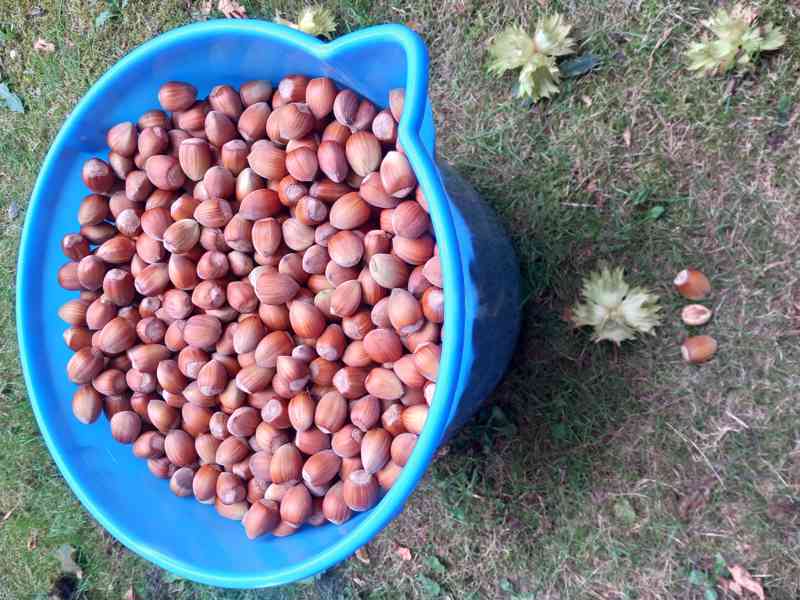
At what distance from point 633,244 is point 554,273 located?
198 millimetres

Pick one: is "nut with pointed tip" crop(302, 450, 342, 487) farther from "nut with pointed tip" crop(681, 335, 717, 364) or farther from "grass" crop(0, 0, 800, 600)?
"nut with pointed tip" crop(681, 335, 717, 364)

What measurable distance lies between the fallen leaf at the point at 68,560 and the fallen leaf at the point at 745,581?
1.89 meters

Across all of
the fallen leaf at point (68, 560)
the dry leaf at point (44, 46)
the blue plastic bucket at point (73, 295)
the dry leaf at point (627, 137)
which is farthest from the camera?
the dry leaf at point (44, 46)

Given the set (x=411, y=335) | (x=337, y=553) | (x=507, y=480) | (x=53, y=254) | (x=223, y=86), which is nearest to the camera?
(x=337, y=553)

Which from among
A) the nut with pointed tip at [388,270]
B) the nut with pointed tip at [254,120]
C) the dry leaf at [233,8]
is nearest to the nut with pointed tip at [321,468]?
the nut with pointed tip at [388,270]

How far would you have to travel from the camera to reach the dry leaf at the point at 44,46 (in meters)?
2.36

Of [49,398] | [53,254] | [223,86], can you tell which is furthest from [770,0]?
[49,398]

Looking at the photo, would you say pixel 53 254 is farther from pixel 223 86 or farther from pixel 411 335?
pixel 411 335

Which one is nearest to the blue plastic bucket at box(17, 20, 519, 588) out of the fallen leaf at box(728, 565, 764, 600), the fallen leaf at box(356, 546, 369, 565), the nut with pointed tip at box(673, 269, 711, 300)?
the nut with pointed tip at box(673, 269, 711, 300)

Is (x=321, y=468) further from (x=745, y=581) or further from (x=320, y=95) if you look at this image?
(x=745, y=581)

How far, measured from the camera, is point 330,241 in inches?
58.9

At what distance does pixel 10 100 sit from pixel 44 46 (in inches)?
8.8

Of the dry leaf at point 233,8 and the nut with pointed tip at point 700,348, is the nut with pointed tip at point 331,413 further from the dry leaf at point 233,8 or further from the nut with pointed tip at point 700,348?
the dry leaf at point 233,8

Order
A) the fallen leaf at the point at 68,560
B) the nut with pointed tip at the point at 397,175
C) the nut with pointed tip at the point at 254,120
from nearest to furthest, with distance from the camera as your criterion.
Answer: the nut with pointed tip at the point at 397,175 → the nut with pointed tip at the point at 254,120 → the fallen leaf at the point at 68,560
